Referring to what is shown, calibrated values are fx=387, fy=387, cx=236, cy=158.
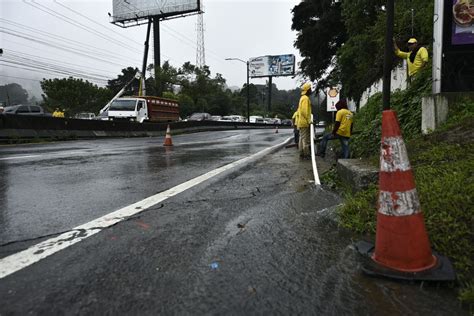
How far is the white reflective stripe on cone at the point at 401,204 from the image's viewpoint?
8.34ft

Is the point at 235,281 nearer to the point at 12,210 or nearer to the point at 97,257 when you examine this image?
the point at 97,257

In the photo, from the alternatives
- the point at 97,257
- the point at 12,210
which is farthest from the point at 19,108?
the point at 97,257

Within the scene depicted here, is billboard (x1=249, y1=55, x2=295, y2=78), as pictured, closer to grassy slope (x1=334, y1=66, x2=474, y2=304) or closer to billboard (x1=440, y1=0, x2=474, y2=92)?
billboard (x1=440, y1=0, x2=474, y2=92)

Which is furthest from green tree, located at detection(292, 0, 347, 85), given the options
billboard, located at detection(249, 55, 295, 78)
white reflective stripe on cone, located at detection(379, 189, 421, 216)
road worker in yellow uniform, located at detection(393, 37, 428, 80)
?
billboard, located at detection(249, 55, 295, 78)

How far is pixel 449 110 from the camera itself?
19.4 feet

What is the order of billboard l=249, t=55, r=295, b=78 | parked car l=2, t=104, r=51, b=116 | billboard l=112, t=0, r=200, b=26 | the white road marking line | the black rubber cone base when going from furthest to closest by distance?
billboard l=249, t=55, r=295, b=78
billboard l=112, t=0, r=200, b=26
parked car l=2, t=104, r=51, b=116
the white road marking line
the black rubber cone base

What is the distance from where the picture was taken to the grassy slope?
270 cm

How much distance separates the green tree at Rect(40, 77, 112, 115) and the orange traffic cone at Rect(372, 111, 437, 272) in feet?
241

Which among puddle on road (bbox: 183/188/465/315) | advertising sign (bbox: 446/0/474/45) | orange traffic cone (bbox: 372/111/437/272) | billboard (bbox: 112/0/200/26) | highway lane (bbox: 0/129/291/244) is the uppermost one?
billboard (bbox: 112/0/200/26)

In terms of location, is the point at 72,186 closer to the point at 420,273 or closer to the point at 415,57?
the point at 420,273

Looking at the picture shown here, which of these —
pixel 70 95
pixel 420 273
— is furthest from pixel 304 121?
pixel 70 95

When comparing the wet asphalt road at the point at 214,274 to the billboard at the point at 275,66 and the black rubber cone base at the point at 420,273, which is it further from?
the billboard at the point at 275,66

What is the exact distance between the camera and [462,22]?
5.94 meters

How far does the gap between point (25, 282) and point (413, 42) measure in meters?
7.70
